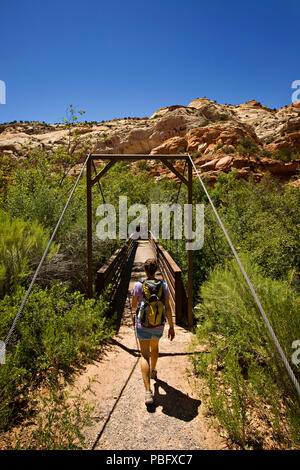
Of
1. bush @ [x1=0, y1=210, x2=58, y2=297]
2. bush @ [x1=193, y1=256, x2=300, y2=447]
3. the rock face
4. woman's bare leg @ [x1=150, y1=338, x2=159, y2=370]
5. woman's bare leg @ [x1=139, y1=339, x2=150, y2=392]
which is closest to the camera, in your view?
Answer: bush @ [x1=193, y1=256, x2=300, y2=447]

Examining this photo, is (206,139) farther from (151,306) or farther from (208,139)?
(151,306)

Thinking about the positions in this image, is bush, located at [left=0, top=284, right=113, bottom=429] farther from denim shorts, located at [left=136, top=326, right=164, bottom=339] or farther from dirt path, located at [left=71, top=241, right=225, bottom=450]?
denim shorts, located at [left=136, top=326, right=164, bottom=339]

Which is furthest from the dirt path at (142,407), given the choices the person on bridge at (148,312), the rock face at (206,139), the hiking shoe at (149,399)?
the rock face at (206,139)

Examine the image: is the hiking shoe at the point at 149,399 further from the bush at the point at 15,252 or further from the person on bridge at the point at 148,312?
the bush at the point at 15,252

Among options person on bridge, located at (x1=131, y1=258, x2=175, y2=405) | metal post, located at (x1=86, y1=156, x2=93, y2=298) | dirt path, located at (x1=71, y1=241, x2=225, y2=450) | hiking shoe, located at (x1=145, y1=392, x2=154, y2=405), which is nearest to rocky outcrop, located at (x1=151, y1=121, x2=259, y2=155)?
metal post, located at (x1=86, y1=156, x2=93, y2=298)

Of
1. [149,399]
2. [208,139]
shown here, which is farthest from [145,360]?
[208,139]

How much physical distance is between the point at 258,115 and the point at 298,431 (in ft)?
236

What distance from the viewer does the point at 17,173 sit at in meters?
9.47

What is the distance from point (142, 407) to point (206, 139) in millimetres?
46080

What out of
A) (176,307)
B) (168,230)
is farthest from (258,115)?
(176,307)

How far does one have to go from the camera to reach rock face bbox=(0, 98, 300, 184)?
36344 mm

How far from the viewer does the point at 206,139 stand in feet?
145

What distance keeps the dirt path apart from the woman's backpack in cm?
84
